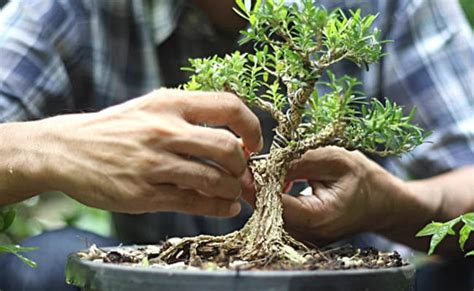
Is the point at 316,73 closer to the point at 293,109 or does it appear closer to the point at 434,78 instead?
the point at 293,109

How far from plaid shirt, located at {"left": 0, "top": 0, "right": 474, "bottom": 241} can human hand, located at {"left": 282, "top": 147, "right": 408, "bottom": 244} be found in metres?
0.35

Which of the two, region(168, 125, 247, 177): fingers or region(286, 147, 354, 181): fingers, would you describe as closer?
region(168, 125, 247, 177): fingers

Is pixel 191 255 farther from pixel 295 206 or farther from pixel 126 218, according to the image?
pixel 126 218

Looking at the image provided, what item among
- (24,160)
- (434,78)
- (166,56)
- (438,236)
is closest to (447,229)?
(438,236)

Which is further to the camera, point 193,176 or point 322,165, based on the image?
point 322,165

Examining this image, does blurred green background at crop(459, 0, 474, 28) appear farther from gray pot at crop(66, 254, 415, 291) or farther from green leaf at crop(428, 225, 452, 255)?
gray pot at crop(66, 254, 415, 291)

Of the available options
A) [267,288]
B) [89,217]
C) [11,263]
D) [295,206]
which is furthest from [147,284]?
[89,217]

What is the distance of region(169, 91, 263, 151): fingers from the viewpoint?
0.84 meters

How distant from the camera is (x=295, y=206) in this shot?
102 centimetres

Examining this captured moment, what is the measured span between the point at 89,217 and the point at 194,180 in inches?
54.3

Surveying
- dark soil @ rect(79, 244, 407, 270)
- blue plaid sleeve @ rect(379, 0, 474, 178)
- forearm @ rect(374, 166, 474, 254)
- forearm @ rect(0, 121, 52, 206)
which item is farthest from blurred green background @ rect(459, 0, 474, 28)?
forearm @ rect(0, 121, 52, 206)

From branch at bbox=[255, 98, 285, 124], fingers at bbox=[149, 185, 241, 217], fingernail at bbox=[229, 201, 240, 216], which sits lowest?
fingernail at bbox=[229, 201, 240, 216]

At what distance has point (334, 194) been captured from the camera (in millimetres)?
1076

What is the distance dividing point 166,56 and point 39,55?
26 cm
